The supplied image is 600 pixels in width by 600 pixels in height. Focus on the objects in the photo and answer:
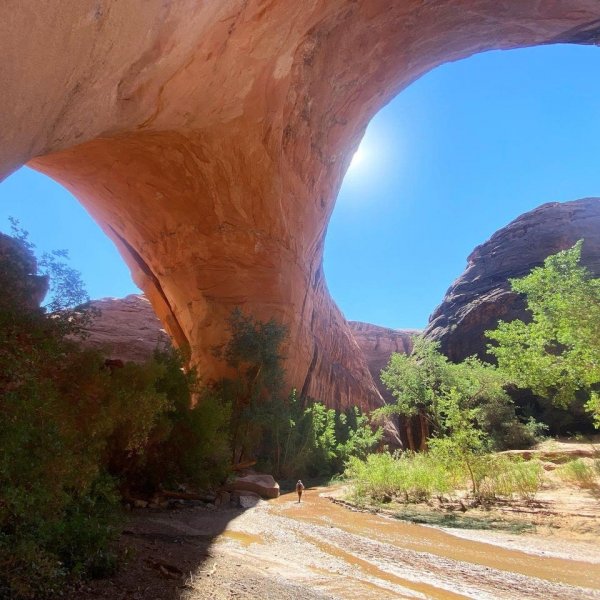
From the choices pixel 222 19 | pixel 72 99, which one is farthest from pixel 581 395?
pixel 72 99

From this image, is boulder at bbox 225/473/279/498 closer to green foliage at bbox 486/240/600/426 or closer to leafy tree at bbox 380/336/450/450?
green foliage at bbox 486/240/600/426

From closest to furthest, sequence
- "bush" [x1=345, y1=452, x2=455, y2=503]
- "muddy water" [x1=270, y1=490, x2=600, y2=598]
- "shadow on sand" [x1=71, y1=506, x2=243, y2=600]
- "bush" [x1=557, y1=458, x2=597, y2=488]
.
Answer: "shadow on sand" [x1=71, y1=506, x2=243, y2=600]
"muddy water" [x1=270, y1=490, x2=600, y2=598]
"bush" [x1=345, y1=452, x2=455, y2=503]
"bush" [x1=557, y1=458, x2=597, y2=488]

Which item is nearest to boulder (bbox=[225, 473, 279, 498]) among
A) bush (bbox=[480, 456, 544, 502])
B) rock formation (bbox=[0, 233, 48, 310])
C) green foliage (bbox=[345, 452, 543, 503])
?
green foliage (bbox=[345, 452, 543, 503])

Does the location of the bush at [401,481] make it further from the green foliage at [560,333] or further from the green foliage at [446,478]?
the green foliage at [560,333]

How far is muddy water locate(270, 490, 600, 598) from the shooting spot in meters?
4.36

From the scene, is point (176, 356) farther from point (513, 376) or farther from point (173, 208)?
point (513, 376)

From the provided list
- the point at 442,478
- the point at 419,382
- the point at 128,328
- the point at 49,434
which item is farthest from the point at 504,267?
the point at 49,434

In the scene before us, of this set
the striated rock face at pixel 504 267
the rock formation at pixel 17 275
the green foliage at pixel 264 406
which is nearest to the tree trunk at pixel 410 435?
the striated rock face at pixel 504 267

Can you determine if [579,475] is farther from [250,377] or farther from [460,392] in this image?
[460,392]

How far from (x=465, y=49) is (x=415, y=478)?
15827mm

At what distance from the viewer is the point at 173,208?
16.0 m

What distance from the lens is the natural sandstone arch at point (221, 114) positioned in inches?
158

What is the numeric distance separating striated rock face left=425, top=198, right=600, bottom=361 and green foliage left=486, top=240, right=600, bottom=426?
21869 mm

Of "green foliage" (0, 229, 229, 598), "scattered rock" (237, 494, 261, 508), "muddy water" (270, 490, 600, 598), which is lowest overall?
"scattered rock" (237, 494, 261, 508)
